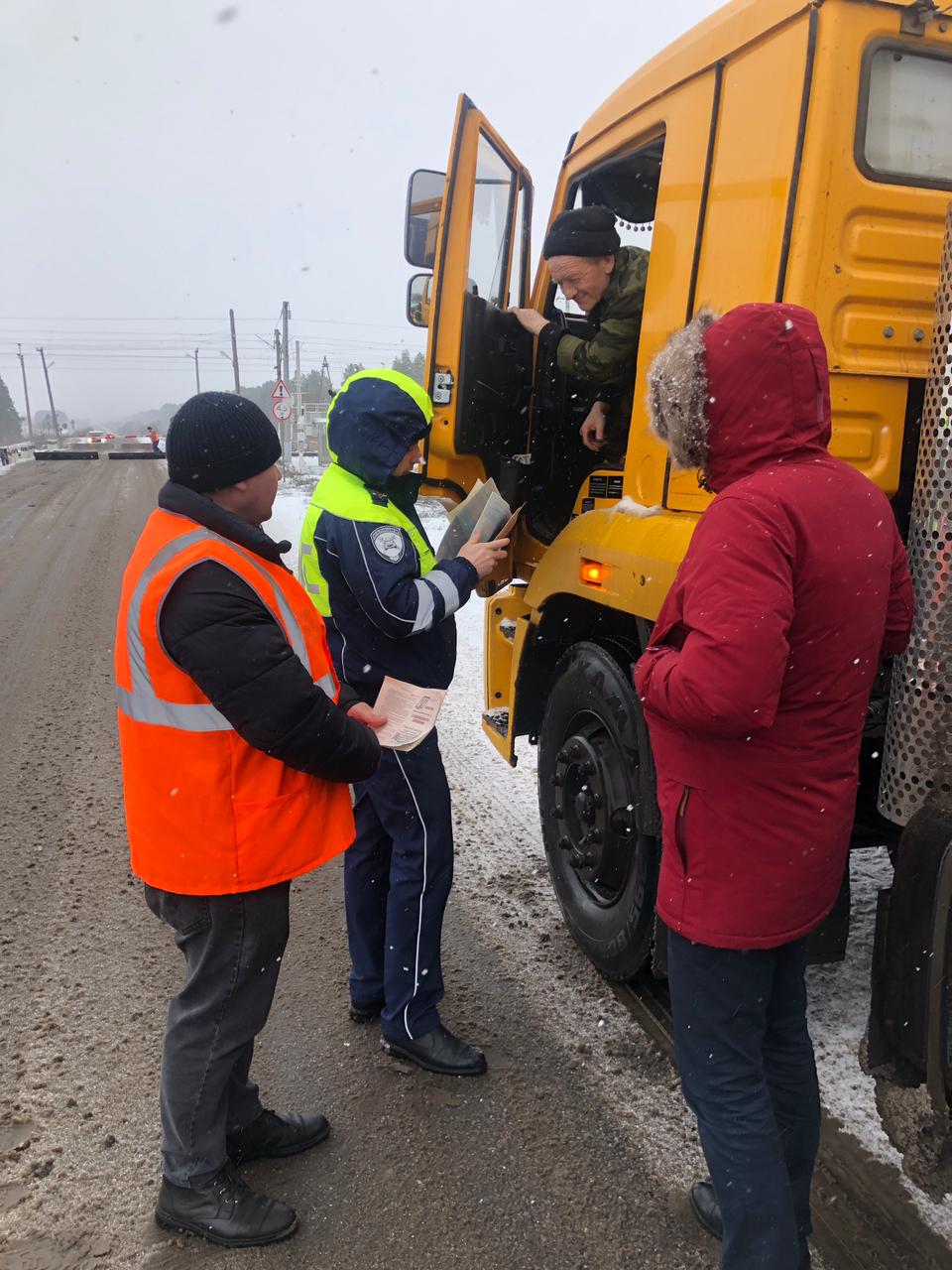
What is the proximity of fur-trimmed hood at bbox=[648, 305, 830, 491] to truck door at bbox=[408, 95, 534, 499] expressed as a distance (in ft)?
6.50

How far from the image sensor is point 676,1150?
2.33 meters

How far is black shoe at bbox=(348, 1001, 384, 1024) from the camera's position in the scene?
2857 millimetres

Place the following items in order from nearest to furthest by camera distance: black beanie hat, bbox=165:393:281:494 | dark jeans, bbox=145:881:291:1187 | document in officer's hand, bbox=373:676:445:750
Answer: black beanie hat, bbox=165:393:281:494 → dark jeans, bbox=145:881:291:1187 → document in officer's hand, bbox=373:676:445:750

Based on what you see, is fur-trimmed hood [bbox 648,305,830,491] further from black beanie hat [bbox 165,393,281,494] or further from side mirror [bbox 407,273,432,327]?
side mirror [bbox 407,273,432,327]

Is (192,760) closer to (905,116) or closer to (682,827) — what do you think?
(682,827)

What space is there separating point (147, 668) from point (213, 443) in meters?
0.50

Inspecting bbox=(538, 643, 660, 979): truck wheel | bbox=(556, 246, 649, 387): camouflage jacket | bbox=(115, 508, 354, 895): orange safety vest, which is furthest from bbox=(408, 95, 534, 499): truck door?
bbox=(115, 508, 354, 895): orange safety vest

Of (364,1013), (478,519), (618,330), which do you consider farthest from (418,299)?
(364,1013)

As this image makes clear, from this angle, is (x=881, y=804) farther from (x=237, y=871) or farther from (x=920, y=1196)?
(x=237, y=871)

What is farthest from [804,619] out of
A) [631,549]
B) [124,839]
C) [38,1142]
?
[124,839]

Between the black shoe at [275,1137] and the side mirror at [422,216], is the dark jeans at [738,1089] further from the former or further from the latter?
the side mirror at [422,216]

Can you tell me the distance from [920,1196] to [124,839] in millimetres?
3264

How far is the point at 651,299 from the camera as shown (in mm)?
2623

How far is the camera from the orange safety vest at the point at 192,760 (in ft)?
6.09
